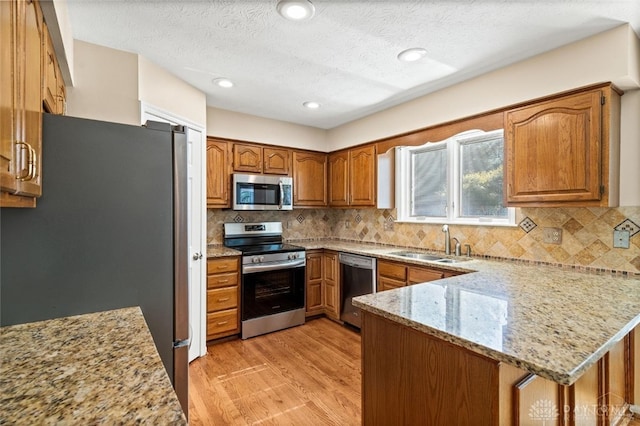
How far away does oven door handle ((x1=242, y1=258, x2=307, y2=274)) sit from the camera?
10.3ft

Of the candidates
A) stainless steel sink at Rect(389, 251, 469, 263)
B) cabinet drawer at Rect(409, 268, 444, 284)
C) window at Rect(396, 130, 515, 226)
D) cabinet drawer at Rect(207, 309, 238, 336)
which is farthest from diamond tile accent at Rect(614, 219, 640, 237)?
cabinet drawer at Rect(207, 309, 238, 336)

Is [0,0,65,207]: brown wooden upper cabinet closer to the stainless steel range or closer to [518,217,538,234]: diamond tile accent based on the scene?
the stainless steel range

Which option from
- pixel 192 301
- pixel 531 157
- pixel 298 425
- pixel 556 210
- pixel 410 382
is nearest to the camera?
pixel 410 382

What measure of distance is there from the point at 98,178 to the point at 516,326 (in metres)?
1.75

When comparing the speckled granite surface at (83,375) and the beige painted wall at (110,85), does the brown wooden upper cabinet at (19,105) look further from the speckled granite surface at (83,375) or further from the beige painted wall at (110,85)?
the beige painted wall at (110,85)

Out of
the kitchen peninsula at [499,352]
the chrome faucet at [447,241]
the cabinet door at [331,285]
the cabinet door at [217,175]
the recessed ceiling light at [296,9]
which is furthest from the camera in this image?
the cabinet door at [331,285]

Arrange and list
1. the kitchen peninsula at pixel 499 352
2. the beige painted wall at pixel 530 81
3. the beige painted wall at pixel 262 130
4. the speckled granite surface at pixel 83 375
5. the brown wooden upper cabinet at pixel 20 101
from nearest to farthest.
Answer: the speckled granite surface at pixel 83 375, the brown wooden upper cabinet at pixel 20 101, the kitchen peninsula at pixel 499 352, the beige painted wall at pixel 530 81, the beige painted wall at pixel 262 130

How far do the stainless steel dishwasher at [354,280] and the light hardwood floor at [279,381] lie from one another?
A: 24 centimetres

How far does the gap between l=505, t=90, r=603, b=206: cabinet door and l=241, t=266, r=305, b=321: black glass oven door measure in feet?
7.45

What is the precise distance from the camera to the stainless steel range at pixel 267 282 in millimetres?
3162

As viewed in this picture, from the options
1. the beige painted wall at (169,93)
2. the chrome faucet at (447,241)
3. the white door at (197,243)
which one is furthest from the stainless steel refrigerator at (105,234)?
the chrome faucet at (447,241)

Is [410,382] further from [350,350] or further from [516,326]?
[350,350]

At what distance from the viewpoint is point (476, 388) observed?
1.04m

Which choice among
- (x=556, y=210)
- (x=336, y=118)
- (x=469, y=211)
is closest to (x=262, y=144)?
(x=336, y=118)
